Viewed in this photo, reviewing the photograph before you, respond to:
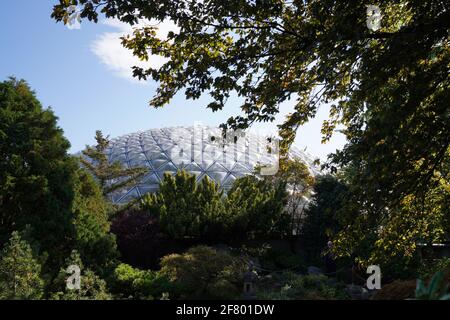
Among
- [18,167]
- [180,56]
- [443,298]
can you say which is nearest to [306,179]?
[18,167]

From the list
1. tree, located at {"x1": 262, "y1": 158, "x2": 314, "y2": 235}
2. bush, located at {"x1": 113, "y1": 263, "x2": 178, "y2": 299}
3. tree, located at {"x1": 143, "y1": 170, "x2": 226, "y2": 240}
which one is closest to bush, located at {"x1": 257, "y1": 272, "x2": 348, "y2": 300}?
bush, located at {"x1": 113, "y1": 263, "x2": 178, "y2": 299}

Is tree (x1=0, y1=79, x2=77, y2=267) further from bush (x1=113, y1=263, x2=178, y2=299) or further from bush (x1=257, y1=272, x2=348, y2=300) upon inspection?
bush (x1=257, y1=272, x2=348, y2=300)

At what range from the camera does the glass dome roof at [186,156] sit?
31688 millimetres

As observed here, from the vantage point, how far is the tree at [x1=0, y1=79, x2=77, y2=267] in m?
10.6

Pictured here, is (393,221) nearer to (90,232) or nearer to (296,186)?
(90,232)

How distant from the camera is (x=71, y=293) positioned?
8.63 m

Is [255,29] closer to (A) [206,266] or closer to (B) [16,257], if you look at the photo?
(B) [16,257]

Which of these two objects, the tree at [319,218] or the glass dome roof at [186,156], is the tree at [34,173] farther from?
the glass dome roof at [186,156]

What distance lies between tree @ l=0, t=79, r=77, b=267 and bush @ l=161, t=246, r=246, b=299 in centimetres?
451

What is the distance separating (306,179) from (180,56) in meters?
21.0

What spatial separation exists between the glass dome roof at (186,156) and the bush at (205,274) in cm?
1428

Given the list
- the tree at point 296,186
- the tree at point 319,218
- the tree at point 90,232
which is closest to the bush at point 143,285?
the tree at point 90,232

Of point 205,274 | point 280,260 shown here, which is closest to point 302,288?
point 205,274

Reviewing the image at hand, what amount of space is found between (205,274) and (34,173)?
6359 millimetres
